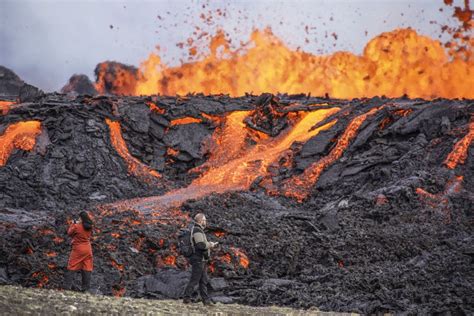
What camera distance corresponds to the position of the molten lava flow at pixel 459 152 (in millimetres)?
26125

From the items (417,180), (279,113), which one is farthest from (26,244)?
(279,113)

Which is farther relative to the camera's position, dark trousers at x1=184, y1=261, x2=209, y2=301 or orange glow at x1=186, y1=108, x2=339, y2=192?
orange glow at x1=186, y1=108, x2=339, y2=192

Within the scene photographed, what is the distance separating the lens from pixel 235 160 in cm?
3288

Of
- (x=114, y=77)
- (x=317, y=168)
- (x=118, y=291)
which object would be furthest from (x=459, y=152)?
(x=114, y=77)

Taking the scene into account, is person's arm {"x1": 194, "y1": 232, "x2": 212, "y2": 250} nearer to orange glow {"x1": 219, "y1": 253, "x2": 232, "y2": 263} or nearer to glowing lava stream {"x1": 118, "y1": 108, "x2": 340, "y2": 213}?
orange glow {"x1": 219, "y1": 253, "x2": 232, "y2": 263}

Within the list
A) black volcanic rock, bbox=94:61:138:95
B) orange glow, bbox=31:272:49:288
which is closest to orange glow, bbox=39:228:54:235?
orange glow, bbox=31:272:49:288

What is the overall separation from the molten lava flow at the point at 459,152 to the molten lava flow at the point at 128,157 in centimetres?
1385

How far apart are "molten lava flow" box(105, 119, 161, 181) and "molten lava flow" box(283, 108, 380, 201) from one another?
7133mm

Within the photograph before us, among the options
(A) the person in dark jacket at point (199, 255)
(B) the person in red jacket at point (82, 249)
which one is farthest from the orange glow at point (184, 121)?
(A) the person in dark jacket at point (199, 255)

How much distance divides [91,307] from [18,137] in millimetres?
22430

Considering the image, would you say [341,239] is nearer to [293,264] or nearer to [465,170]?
[293,264]

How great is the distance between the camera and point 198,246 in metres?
A: 13.0

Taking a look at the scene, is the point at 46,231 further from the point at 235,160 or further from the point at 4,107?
the point at 4,107

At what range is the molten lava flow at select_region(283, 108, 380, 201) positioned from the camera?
28.4 meters
